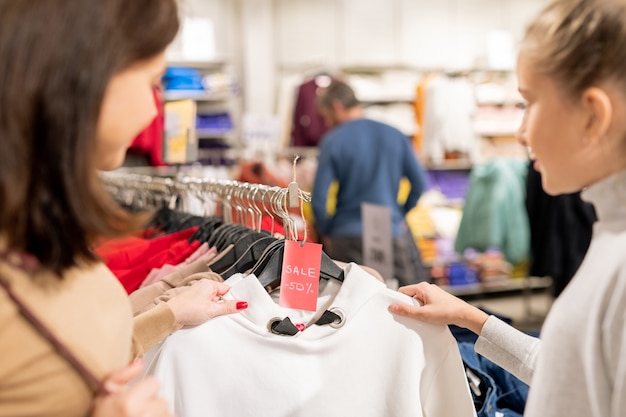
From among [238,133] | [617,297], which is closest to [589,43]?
[617,297]

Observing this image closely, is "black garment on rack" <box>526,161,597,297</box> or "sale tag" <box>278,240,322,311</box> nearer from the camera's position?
"sale tag" <box>278,240,322,311</box>

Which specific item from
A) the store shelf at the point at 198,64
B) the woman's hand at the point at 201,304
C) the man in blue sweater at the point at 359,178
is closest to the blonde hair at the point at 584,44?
the woman's hand at the point at 201,304

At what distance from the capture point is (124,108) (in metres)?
0.80

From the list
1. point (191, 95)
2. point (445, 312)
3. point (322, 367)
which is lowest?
point (322, 367)

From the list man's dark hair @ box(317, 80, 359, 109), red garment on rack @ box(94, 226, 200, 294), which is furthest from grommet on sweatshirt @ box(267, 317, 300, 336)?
man's dark hair @ box(317, 80, 359, 109)

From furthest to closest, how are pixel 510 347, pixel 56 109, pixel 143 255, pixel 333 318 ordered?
pixel 143 255
pixel 333 318
pixel 510 347
pixel 56 109

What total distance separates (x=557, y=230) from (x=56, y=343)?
409 centimetres

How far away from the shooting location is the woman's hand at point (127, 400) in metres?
0.79

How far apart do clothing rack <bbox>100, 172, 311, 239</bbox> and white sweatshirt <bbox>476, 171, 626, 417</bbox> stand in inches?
24.7

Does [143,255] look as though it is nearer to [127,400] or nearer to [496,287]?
[127,400]

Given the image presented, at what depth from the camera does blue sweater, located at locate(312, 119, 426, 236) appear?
393cm

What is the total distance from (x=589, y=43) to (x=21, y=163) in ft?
2.12

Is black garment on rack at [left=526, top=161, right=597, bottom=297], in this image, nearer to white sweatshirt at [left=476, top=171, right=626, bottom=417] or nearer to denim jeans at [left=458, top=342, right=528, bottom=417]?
denim jeans at [left=458, top=342, right=528, bottom=417]

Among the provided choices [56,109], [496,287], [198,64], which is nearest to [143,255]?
[56,109]
